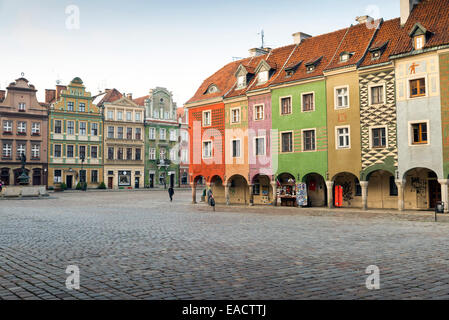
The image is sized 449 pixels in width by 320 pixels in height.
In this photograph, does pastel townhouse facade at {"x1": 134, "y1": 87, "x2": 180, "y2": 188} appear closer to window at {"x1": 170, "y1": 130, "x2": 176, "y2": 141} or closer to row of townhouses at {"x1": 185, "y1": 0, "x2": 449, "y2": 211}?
window at {"x1": 170, "y1": 130, "x2": 176, "y2": 141}

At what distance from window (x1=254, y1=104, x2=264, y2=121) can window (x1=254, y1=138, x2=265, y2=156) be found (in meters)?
1.65

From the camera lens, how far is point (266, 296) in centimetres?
629

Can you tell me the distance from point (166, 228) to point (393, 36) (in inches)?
779

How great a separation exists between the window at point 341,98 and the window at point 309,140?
8.57 feet

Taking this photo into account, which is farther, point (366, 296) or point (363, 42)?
point (363, 42)

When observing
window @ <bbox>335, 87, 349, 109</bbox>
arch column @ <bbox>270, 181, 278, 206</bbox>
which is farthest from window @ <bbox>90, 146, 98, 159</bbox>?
window @ <bbox>335, 87, 349, 109</bbox>

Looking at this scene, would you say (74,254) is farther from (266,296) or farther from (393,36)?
(393,36)

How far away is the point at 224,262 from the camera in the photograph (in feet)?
29.7

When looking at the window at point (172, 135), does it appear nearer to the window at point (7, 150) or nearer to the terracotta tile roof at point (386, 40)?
the window at point (7, 150)

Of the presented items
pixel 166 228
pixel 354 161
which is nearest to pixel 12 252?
pixel 166 228

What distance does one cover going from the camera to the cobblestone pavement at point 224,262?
6609mm

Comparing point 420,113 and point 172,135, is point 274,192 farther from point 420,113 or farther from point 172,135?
point 172,135

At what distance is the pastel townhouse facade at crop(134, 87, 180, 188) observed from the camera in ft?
230

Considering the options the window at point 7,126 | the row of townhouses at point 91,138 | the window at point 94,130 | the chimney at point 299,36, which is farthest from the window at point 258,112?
the window at point 7,126
